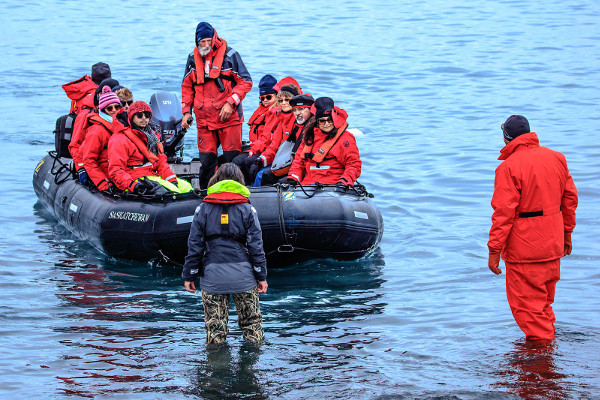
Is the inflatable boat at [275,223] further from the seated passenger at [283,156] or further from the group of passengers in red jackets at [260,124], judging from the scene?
the seated passenger at [283,156]

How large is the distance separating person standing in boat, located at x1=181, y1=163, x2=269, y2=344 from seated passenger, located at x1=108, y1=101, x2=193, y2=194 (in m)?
2.87

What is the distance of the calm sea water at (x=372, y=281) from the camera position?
642 centimetres

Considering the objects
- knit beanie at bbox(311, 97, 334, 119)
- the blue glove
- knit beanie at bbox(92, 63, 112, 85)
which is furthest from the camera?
knit beanie at bbox(92, 63, 112, 85)

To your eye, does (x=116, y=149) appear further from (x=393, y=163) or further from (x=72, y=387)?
(x=393, y=163)

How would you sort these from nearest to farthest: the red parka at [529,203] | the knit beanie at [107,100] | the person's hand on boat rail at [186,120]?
the red parka at [529,203]
the knit beanie at [107,100]
the person's hand on boat rail at [186,120]

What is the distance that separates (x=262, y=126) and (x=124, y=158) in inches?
75.3

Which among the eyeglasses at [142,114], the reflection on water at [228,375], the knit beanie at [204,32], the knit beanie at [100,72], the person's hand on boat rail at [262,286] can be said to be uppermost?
the knit beanie at [204,32]

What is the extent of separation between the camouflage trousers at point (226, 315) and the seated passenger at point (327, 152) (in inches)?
107

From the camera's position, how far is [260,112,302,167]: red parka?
33.4 ft

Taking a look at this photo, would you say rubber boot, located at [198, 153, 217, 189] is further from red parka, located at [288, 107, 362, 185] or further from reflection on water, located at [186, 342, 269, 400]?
reflection on water, located at [186, 342, 269, 400]

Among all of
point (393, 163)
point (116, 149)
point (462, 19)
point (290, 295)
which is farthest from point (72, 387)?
point (462, 19)

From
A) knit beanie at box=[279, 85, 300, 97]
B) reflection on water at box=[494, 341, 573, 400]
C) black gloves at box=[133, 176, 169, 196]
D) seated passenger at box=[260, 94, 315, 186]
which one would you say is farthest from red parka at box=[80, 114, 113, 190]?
reflection on water at box=[494, 341, 573, 400]

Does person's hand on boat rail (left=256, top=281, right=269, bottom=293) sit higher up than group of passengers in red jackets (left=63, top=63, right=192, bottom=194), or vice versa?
group of passengers in red jackets (left=63, top=63, right=192, bottom=194)

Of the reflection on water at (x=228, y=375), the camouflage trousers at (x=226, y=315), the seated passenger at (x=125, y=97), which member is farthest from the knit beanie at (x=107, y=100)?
the reflection on water at (x=228, y=375)
